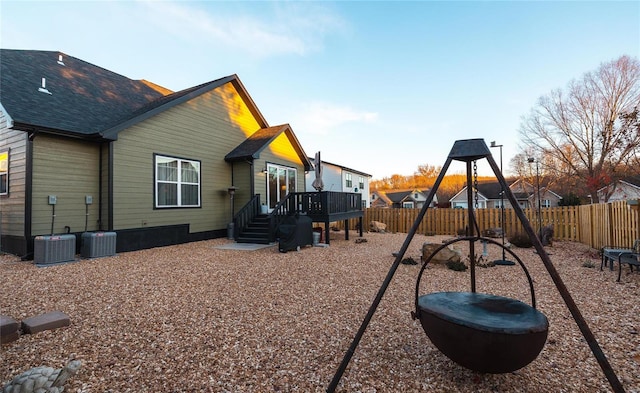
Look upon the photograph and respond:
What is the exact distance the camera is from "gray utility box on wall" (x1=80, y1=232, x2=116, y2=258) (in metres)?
7.61

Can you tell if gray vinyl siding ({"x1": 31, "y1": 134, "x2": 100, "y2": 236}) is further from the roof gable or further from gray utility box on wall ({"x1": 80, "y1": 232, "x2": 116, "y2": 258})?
the roof gable

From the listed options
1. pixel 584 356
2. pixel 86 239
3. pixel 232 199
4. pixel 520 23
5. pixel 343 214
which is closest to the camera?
pixel 584 356

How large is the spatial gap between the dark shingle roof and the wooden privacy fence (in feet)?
42.2

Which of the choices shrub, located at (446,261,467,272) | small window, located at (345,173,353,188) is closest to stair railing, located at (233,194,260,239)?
shrub, located at (446,261,467,272)

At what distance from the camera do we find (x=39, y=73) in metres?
9.69

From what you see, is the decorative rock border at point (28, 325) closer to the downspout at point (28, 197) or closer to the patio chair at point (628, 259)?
the downspout at point (28, 197)

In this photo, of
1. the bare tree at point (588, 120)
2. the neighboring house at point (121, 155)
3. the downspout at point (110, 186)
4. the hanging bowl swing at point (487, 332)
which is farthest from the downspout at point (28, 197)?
the bare tree at point (588, 120)

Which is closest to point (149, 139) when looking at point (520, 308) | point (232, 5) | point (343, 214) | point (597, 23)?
point (232, 5)

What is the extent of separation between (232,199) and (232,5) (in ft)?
24.0

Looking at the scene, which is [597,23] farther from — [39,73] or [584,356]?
[39,73]

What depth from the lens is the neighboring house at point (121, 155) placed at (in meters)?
7.88

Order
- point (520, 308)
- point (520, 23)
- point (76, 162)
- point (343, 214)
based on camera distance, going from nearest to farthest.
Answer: point (520, 308) → point (76, 162) → point (520, 23) → point (343, 214)

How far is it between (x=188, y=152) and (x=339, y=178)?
20.7 m

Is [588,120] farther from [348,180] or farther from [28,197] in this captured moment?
[28,197]
